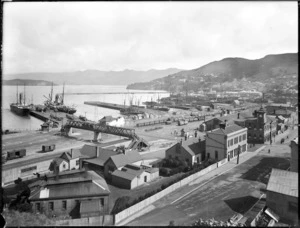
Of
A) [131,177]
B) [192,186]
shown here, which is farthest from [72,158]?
[192,186]

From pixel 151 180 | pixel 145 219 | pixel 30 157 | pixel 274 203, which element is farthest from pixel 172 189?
pixel 30 157

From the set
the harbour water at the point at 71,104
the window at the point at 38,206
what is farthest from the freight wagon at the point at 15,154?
the window at the point at 38,206

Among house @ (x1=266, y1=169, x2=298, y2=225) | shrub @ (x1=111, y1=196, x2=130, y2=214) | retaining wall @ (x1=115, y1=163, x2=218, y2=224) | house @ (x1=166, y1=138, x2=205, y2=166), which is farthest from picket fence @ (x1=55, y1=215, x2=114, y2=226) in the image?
house @ (x1=166, y1=138, x2=205, y2=166)

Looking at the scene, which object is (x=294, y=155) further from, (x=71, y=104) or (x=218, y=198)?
(x=71, y=104)

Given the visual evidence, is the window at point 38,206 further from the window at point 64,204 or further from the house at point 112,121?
the house at point 112,121

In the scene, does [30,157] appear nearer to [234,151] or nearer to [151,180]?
[151,180]

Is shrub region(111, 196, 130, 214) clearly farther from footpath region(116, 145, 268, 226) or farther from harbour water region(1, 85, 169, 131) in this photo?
harbour water region(1, 85, 169, 131)
